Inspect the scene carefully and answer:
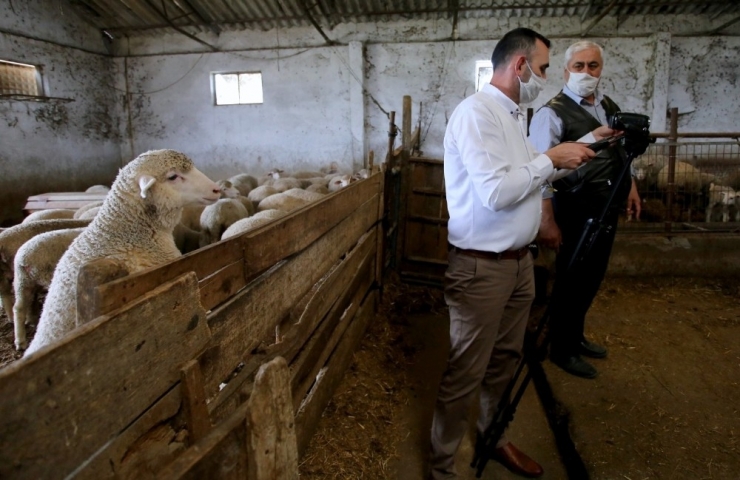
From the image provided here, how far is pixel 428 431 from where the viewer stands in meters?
2.62

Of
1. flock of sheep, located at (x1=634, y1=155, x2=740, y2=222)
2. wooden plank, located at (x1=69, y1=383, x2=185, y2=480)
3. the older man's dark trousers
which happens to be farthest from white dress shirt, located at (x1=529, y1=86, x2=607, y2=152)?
flock of sheep, located at (x1=634, y1=155, x2=740, y2=222)

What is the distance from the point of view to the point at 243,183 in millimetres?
7375

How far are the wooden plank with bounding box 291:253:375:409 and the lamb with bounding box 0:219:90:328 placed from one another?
8.40 feet

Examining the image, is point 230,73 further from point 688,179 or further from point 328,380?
point 328,380

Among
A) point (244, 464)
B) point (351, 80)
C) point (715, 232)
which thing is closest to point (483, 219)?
point (244, 464)

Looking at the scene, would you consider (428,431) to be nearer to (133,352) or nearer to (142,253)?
(142,253)

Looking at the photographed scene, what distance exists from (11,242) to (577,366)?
4603mm

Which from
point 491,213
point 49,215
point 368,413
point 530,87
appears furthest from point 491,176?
point 49,215

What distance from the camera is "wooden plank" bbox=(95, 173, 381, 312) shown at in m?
0.89

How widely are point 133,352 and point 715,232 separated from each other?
596 centimetres

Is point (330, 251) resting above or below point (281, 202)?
below

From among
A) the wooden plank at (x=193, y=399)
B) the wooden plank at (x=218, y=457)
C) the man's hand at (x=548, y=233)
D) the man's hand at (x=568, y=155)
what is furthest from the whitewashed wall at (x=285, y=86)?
the wooden plank at (x=218, y=457)

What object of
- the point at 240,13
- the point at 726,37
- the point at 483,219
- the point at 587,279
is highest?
the point at 240,13

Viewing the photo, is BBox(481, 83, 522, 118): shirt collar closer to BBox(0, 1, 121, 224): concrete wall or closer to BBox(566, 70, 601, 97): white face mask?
BBox(566, 70, 601, 97): white face mask
